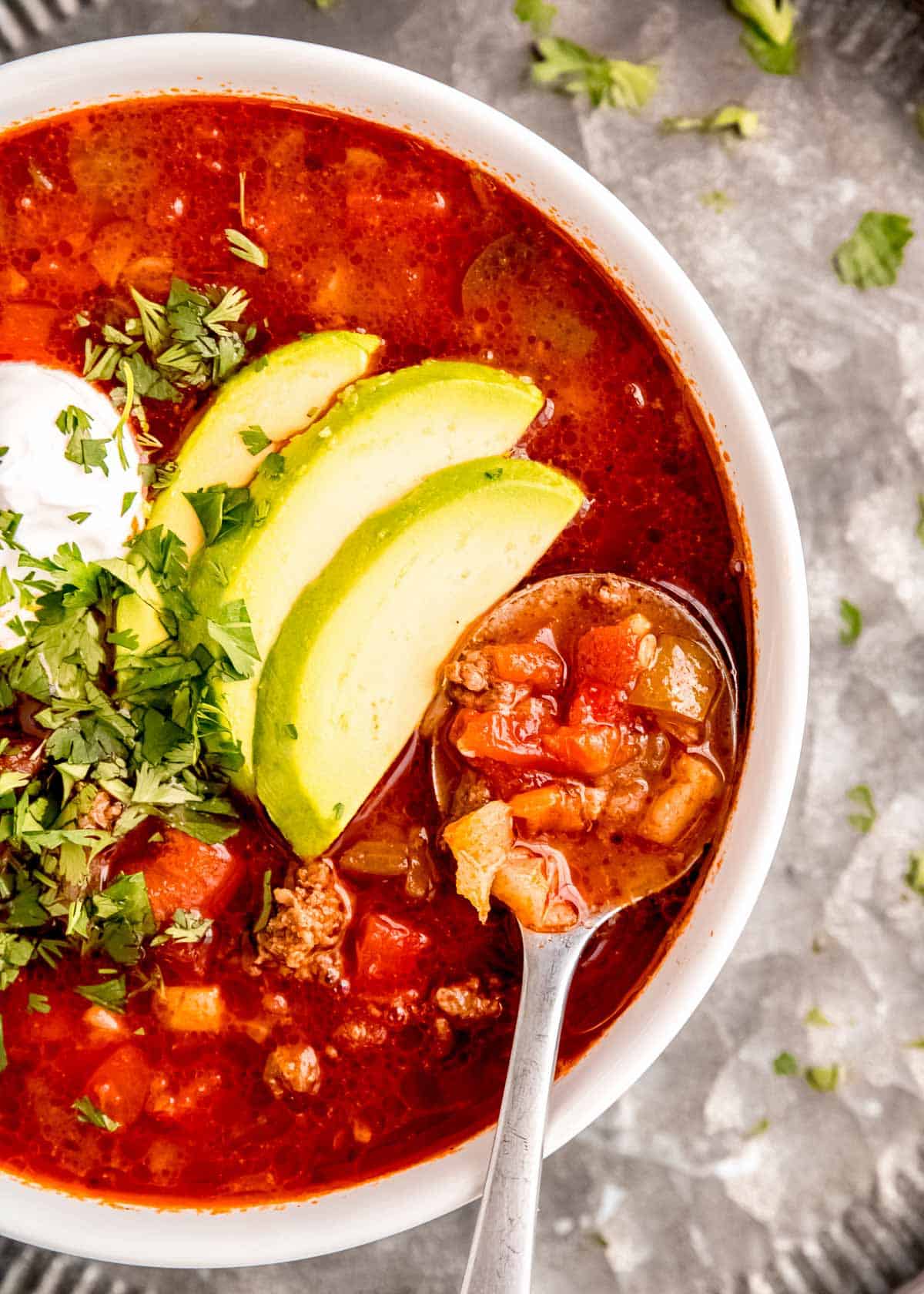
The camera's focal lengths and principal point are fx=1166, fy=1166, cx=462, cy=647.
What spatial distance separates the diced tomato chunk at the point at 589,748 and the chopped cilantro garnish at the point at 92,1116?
1354 mm

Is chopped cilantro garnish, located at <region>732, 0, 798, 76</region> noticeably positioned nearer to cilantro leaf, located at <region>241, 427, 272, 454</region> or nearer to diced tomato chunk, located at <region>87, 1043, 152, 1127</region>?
cilantro leaf, located at <region>241, 427, 272, 454</region>

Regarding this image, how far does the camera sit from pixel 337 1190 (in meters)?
2.70

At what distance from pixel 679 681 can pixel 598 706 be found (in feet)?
0.66

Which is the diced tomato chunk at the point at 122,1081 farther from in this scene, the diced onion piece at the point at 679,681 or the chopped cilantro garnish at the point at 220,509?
the diced onion piece at the point at 679,681

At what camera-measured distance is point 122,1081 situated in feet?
8.95

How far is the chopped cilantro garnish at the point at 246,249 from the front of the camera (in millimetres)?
2664

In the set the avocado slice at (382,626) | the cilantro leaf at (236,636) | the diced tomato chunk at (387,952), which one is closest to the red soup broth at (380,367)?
the diced tomato chunk at (387,952)

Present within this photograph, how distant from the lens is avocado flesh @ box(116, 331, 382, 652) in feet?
8.53

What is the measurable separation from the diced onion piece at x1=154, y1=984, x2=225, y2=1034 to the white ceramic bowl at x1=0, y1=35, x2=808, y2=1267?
0.43 m

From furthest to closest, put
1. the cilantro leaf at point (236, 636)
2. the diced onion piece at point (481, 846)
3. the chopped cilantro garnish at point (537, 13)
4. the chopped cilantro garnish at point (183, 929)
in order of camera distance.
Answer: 1. the chopped cilantro garnish at point (537, 13)
2. the chopped cilantro garnish at point (183, 929)
3. the diced onion piece at point (481, 846)
4. the cilantro leaf at point (236, 636)

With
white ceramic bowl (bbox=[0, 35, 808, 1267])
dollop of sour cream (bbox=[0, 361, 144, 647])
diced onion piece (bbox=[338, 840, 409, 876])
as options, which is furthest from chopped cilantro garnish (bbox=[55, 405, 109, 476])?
diced onion piece (bbox=[338, 840, 409, 876])

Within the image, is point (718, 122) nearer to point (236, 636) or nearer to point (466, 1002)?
point (236, 636)

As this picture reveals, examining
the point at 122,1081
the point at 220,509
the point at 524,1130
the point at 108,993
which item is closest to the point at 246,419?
the point at 220,509

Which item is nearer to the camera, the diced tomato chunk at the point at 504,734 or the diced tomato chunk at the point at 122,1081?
the diced tomato chunk at the point at 504,734
